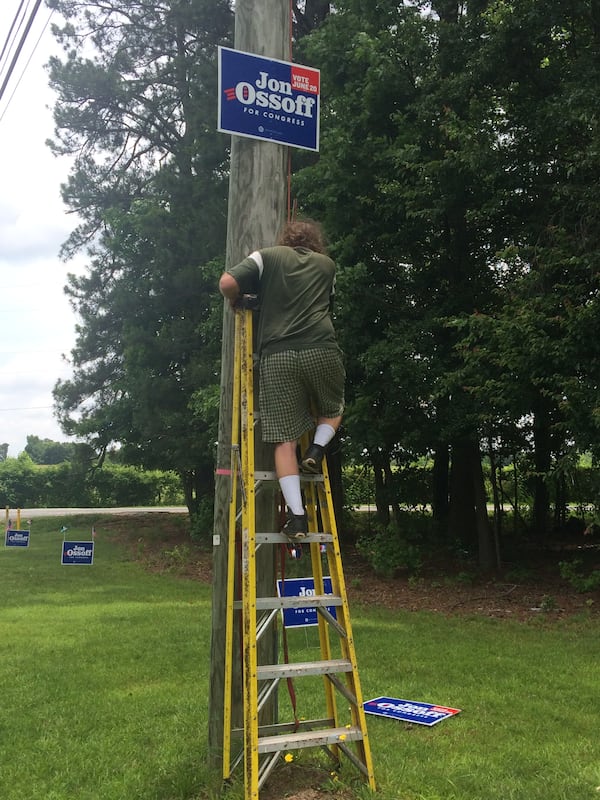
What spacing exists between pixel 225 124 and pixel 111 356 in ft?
65.1

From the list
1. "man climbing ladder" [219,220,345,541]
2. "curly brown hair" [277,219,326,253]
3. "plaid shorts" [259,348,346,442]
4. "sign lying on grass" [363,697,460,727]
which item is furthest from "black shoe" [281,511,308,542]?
"sign lying on grass" [363,697,460,727]

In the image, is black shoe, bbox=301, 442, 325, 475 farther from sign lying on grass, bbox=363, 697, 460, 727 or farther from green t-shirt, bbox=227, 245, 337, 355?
sign lying on grass, bbox=363, 697, 460, 727

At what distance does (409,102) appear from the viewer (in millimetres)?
12141

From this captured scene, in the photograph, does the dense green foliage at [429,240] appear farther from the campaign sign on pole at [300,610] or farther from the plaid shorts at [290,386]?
the plaid shorts at [290,386]

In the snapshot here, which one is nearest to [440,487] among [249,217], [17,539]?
[17,539]

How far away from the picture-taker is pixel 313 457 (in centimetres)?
379

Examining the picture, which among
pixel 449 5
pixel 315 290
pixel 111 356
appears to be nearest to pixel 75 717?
pixel 315 290

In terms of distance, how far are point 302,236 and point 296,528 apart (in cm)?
155

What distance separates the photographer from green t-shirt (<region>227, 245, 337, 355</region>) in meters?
3.78

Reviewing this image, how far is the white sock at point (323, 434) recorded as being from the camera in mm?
3824

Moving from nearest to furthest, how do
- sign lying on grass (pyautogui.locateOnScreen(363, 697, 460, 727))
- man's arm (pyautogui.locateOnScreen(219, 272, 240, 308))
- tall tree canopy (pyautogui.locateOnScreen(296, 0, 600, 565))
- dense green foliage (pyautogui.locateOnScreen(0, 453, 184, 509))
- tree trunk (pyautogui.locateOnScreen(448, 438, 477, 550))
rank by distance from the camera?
man's arm (pyautogui.locateOnScreen(219, 272, 240, 308)) → sign lying on grass (pyautogui.locateOnScreen(363, 697, 460, 727)) → tall tree canopy (pyautogui.locateOnScreen(296, 0, 600, 565)) → tree trunk (pyautogui.locateOnScreen(448, 438, 477, 550)) → dense green foliage (pyautogui.locateOnScreen(0, 453, 184, 509))

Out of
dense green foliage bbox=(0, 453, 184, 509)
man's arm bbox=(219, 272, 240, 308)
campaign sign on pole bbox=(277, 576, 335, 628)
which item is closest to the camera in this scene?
man's arm bbox=(219, 272, 240, 308)

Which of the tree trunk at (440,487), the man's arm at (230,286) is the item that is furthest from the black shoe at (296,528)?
the tree trunk at (440,487)

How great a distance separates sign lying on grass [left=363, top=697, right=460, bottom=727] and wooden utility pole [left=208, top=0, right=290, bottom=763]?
1.87 m
